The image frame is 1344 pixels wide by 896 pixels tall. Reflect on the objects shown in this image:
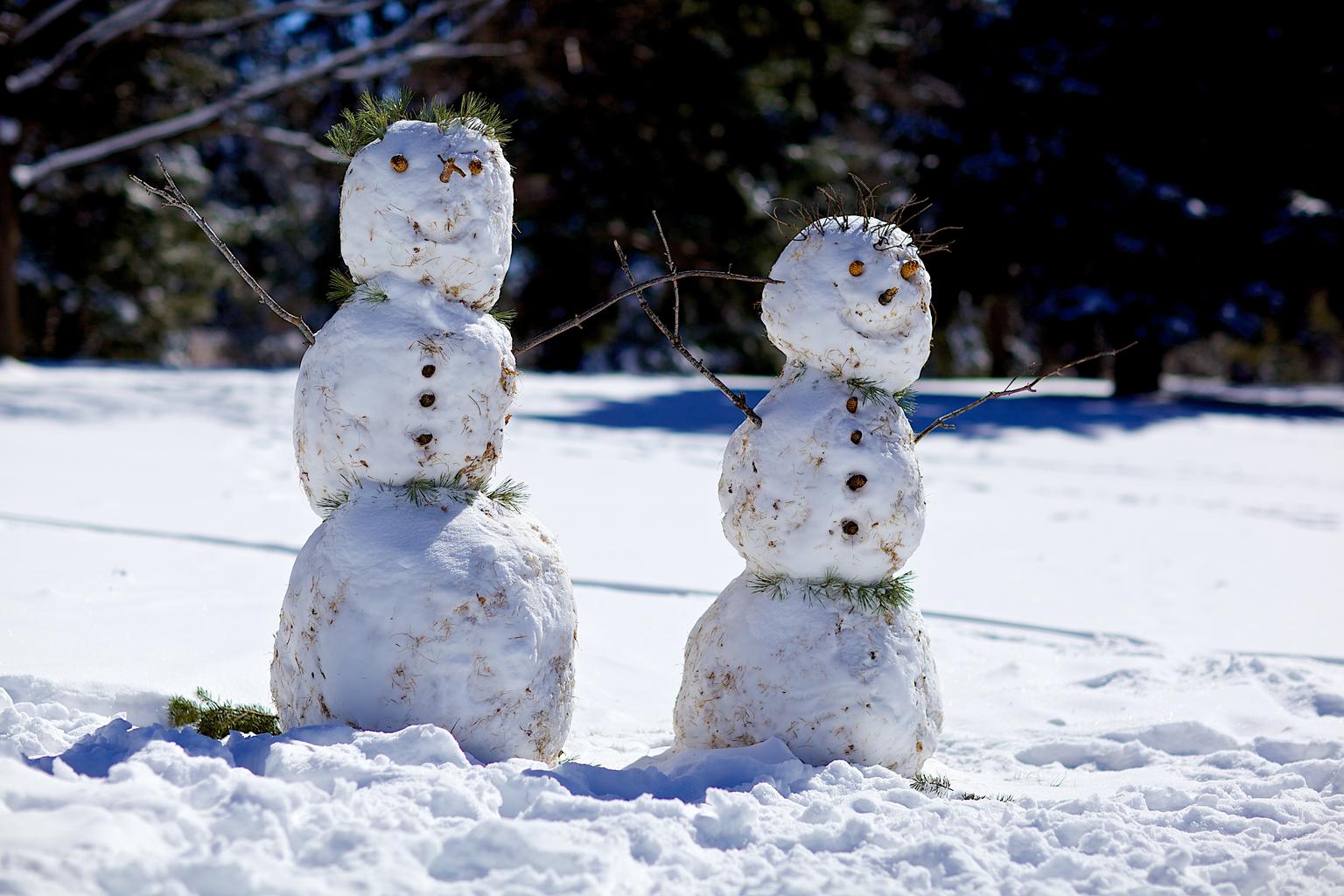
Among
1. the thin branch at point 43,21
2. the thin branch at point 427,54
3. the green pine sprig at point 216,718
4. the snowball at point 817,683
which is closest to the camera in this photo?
the snowball at point 817,683

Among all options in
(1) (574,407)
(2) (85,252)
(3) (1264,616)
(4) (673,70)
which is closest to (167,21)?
(2) (85,252)

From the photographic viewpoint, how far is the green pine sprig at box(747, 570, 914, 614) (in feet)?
12.1

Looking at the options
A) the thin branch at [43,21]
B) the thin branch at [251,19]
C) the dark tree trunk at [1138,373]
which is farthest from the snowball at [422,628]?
the dark tree trunk at [1138,373]

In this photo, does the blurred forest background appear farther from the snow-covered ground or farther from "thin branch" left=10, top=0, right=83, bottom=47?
the snow-covered ground

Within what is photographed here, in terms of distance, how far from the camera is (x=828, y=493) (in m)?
3.63

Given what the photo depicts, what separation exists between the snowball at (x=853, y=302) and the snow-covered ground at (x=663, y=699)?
122cm

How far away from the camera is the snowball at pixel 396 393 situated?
344 centimetres

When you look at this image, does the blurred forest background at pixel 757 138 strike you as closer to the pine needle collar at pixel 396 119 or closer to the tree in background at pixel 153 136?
the tree in background at pixel 153 136

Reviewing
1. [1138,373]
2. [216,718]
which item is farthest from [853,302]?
[1138,373]

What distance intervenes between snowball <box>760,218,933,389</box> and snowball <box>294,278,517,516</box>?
36.6 inches

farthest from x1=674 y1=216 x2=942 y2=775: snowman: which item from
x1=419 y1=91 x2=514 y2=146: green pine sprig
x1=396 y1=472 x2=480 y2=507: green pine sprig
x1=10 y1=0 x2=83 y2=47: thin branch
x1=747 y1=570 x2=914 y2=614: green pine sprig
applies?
x1=10 y1=0 x2=83 y2=47: thin branch

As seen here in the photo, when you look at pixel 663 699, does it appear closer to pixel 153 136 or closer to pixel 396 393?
pixel 396 393

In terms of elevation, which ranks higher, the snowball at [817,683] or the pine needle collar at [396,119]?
the pine needle collar at [396,119]

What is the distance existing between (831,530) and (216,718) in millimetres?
2083
